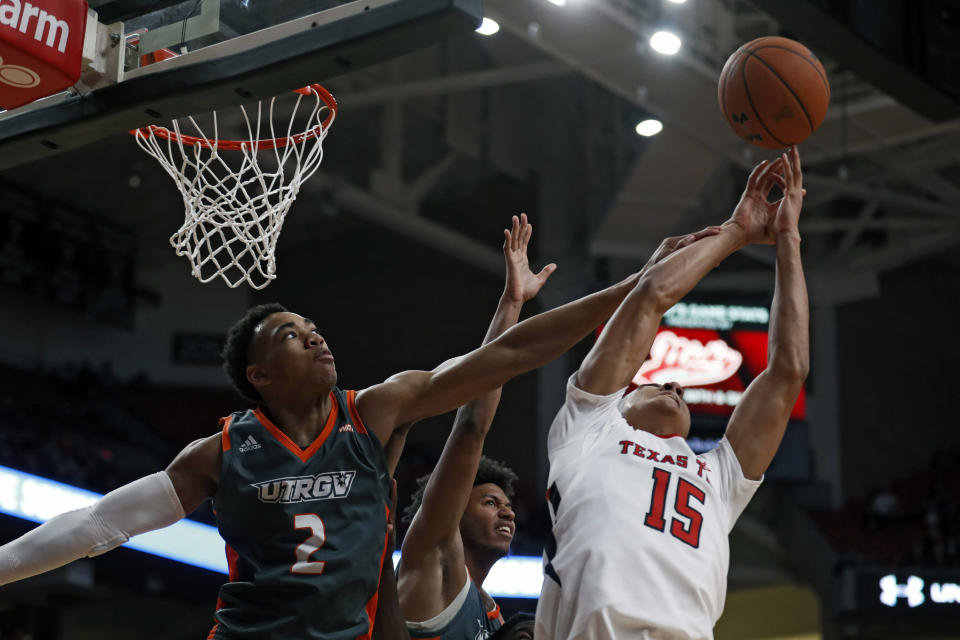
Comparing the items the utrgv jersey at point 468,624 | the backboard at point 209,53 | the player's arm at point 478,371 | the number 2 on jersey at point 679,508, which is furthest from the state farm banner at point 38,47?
the number 2 on jersey at point 679,508

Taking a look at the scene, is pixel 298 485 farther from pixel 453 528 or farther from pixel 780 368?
pixel 780 368

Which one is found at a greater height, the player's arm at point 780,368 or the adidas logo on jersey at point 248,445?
the player's arm at point 780,368

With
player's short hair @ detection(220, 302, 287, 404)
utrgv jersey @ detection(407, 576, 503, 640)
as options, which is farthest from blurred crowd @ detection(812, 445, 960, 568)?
player's short hair @ detection(220, 302, 287, 404)

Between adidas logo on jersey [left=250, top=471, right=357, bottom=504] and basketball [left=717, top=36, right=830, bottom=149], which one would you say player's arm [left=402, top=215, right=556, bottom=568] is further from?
basketball [left=717, top=36, right=830, bottom=149]

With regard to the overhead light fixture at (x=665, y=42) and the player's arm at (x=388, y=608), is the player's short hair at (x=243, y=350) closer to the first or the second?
the player's arm at (x=388, y=608)

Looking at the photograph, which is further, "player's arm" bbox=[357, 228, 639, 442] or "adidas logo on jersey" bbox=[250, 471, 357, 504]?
"player's arm" bbox=[357, 228, 639, 442]

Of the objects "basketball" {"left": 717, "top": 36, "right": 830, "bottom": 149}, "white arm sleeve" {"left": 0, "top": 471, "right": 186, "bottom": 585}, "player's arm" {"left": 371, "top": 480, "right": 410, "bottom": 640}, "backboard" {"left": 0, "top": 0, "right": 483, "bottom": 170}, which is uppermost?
"basketball" {"left": 717, "top": 36, "right": 830, "bottom": 149}

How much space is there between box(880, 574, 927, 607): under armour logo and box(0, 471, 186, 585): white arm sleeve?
11299mm

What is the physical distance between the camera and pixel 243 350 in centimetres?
348

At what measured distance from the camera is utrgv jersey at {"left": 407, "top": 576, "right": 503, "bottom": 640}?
393 centimetres

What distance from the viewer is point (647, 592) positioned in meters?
3.00

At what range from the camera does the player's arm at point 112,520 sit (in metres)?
3.10

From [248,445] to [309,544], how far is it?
0.35m

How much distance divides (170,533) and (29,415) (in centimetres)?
314
